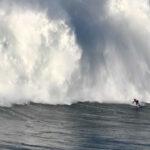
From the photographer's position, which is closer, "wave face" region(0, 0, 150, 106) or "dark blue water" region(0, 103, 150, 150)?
"dark blue water" region(0, 103, 150, 150)

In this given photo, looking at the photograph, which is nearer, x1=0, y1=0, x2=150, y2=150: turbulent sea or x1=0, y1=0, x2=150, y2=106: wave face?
x1=0, y1=0, x2=150, y2=150: turbulent sea

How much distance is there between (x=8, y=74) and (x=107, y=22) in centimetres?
976

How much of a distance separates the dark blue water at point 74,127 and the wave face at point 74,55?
2.02 m

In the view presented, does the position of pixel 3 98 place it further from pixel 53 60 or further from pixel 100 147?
pixel 100 147

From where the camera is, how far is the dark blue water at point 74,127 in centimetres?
1683

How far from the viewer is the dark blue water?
16828 millimetres

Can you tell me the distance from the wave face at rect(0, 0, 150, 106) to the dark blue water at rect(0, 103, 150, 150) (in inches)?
79.5

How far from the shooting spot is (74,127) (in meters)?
20.7

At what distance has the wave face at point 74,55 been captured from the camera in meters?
27.9

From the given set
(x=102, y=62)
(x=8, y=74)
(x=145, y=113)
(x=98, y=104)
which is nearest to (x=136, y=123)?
(x=145, y=113)

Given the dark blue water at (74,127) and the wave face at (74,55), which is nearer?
the dark blue water at (74,127)

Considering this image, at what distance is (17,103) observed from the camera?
2575 centimetres

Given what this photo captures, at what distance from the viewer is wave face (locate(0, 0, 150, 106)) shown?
2786cm

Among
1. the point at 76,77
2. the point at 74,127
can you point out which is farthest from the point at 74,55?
the point at 74,127
